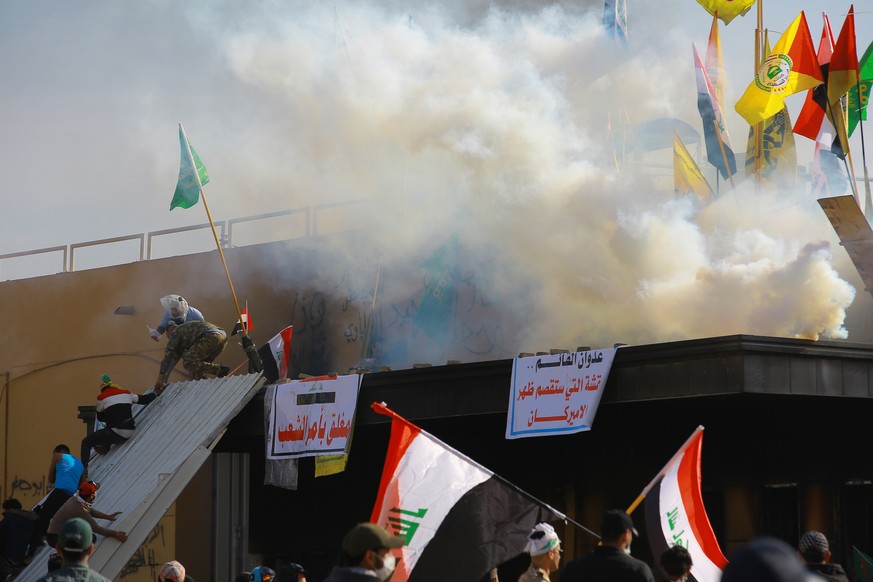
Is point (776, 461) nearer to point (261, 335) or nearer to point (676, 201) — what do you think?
point (676, 201)

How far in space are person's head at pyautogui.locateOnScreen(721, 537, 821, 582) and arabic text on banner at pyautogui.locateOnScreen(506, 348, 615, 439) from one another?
851 cm

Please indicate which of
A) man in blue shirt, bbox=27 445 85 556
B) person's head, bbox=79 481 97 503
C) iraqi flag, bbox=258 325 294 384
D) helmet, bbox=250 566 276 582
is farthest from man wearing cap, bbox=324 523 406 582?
iraqi flag, bbox=258 325 294 384

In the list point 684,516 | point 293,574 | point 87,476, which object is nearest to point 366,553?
point 684,516

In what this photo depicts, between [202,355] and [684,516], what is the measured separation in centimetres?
940

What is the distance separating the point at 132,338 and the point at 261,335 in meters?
2.79

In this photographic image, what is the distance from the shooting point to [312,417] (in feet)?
46.6

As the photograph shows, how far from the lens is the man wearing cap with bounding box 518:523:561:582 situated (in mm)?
7422

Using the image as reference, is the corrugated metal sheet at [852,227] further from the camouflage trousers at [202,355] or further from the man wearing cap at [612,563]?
the camouflage trousers at [202,355]

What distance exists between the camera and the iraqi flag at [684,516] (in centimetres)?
815

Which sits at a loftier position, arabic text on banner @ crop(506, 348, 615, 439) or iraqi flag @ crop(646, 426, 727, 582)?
arabic text on banner @ crop(506, 348, 615, 439)

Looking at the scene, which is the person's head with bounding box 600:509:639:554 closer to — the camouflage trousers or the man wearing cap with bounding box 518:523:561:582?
the man wearing cap with bounding box 518:523:561:582

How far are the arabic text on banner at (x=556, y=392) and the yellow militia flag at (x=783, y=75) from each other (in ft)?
26.2

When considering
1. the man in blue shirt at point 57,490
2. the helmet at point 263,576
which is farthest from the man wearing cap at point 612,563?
the man in blue shirt at point 57,490

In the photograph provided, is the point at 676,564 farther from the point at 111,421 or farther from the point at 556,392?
the point at 111,421
